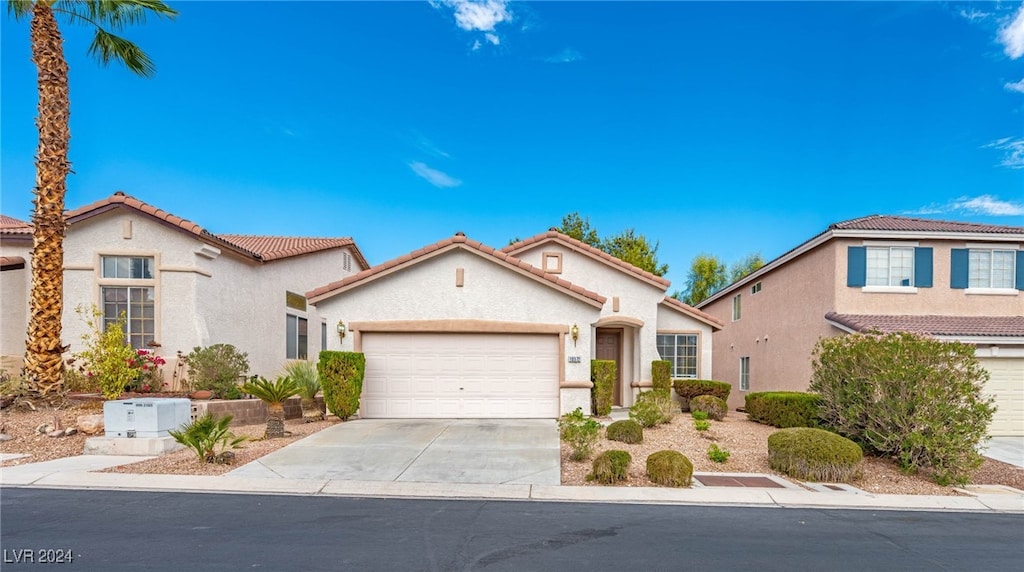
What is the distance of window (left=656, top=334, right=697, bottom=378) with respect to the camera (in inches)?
740

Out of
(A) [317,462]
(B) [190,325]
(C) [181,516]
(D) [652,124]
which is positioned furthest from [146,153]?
(D) [652,124]

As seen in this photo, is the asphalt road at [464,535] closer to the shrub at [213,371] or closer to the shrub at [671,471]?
the shrub at [671,471]

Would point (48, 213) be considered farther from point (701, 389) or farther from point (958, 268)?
point (958, 268)

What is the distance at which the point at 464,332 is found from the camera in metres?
14.0

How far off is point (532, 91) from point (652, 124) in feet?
21.2

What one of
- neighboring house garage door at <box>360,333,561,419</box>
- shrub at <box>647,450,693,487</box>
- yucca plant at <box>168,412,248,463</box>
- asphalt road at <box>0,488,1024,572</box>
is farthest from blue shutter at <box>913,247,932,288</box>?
yucca plant at <box>168,412,248,463</box>

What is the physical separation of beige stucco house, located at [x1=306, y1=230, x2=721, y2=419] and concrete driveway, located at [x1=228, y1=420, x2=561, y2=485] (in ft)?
4.28

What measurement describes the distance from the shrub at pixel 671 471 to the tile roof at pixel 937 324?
922cm

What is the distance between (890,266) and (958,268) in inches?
80.3

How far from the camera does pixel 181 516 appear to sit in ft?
21.2

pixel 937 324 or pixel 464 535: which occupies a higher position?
pixel 937 324

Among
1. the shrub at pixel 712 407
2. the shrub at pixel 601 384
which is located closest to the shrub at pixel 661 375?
the shrub at pixel 712 407

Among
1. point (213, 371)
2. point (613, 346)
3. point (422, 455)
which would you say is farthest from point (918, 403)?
point (213, 371)

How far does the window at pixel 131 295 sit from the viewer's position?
1440 centimetres
